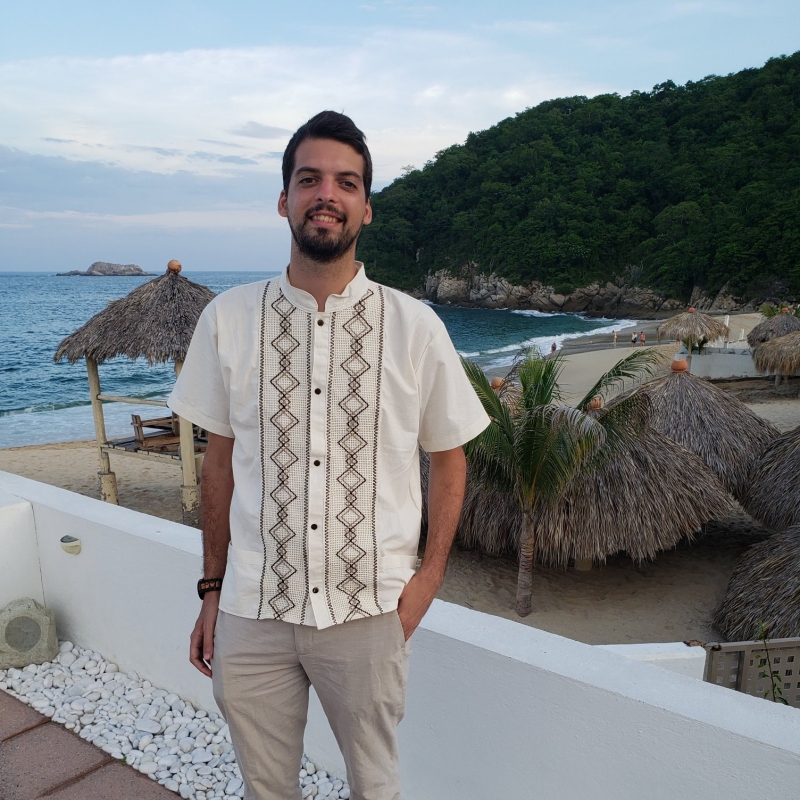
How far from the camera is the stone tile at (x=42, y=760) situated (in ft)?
7.22

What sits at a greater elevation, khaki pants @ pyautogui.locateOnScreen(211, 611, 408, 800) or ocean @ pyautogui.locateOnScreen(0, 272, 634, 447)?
khaki pants @ pyautogui.locateOnScreen(211, 611, 408, 800)

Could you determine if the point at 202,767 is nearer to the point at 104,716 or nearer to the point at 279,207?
the point at 104,716

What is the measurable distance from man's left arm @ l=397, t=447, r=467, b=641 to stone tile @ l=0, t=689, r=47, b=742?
6.08 feet

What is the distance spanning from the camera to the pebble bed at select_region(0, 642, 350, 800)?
7.47ft

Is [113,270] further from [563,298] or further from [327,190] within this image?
[327,190]

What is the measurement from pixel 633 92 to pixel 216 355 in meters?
76.1

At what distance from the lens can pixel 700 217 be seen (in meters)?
49.4

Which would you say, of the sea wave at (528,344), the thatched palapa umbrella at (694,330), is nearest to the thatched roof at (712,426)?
the thatched palapa umbrella at (694,330)

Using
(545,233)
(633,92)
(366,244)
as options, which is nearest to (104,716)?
(545,233)

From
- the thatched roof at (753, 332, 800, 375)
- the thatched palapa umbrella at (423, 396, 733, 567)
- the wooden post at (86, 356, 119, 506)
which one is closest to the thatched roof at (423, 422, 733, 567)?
the thatched palapa umbrella at (423, 396, 733, 567)

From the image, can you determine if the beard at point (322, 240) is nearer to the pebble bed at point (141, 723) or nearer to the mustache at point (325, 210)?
the mustache at point (325, 210)

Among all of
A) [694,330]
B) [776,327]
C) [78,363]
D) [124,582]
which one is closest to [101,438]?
[124,582]

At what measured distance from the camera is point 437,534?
146 centimetres

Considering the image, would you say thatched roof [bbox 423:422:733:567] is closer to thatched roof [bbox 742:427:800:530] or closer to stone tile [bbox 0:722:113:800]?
thatched roof [bbox 742:427:800:530]
